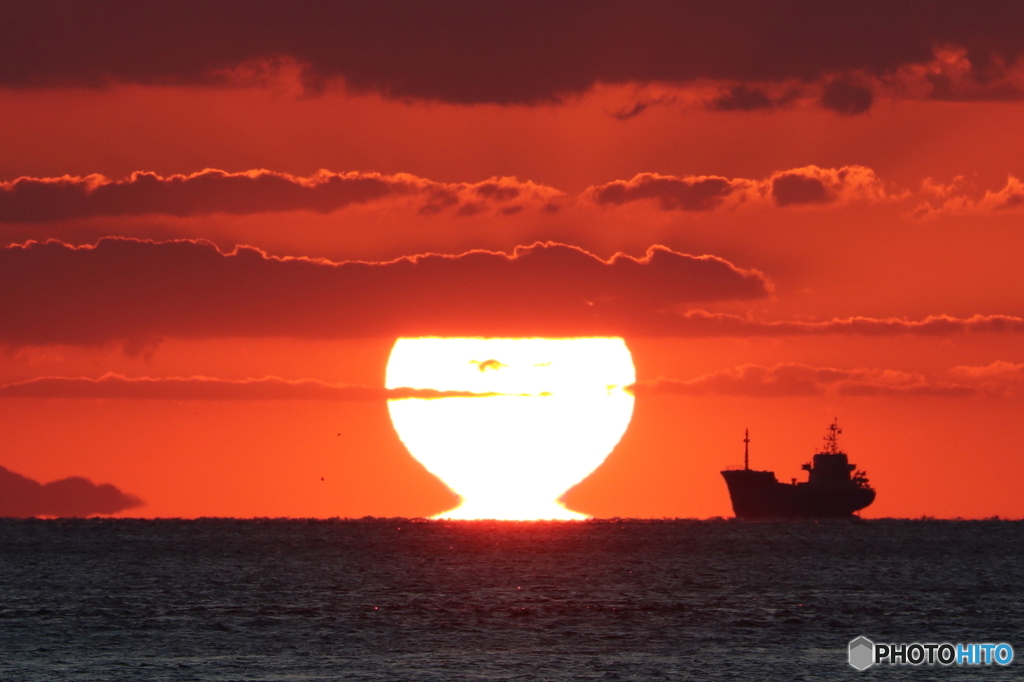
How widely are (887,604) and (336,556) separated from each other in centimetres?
7762

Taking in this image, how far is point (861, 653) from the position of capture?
65375mm

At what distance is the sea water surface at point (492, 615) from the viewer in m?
62.9

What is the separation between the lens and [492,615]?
85.5 m

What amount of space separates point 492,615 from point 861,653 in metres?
26.0

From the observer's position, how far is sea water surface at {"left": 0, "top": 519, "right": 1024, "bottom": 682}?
206 ft

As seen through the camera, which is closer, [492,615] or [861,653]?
[861,653]

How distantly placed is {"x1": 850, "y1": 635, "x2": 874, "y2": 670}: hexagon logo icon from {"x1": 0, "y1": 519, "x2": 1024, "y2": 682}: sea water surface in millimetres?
730

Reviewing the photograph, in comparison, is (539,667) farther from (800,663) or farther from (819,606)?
(819,606)

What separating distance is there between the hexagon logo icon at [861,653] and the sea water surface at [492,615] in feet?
2.40

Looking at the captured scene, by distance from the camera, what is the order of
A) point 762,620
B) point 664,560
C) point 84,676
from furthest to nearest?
point 664,560, point 762,620, point 84,676

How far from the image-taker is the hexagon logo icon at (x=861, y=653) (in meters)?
61.8

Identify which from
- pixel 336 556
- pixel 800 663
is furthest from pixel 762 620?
pixel 336 556

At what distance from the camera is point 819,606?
92.8m

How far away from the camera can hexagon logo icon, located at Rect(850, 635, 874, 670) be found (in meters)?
61.8
